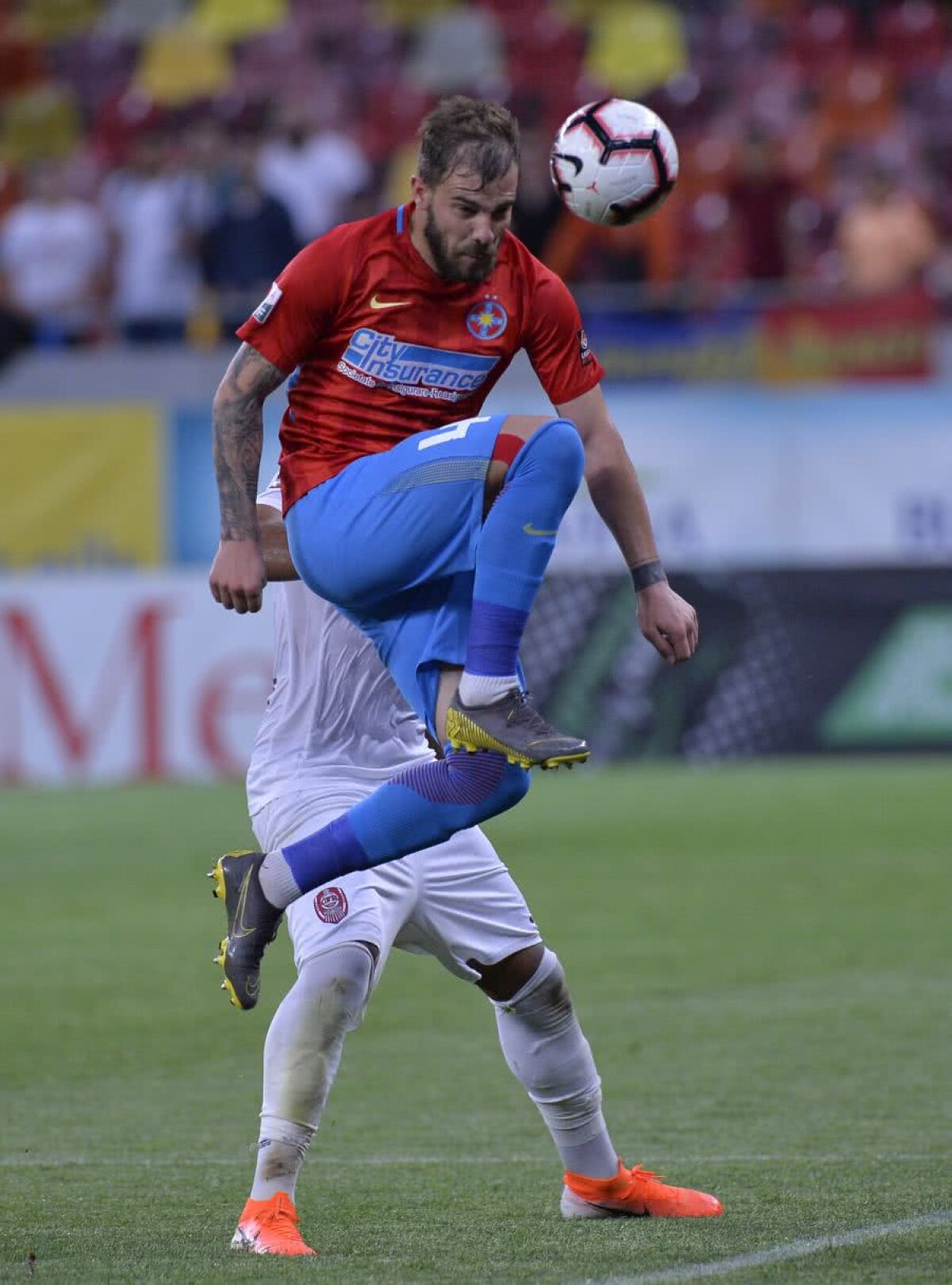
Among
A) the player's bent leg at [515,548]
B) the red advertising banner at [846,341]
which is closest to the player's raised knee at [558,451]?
the player's bent leg at [515,548]

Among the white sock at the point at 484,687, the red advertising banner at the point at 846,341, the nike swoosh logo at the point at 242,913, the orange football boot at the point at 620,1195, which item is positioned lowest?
the red advertising banner at the point at 846,341

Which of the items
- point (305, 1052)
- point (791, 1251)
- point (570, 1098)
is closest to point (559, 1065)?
point (570, 1098)

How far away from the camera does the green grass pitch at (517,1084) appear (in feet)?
Result: 15.2

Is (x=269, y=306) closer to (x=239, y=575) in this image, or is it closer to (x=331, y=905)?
(x=239, y=575)

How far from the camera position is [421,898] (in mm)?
5039

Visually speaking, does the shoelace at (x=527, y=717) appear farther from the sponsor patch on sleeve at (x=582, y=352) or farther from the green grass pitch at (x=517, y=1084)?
the green grass pitch at (x=517, y=1084)

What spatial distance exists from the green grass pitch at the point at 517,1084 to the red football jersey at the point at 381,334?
1652 millimetres

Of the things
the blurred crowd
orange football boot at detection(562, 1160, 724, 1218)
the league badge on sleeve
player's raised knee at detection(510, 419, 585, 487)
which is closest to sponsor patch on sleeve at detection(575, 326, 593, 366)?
the league badge on sleeve

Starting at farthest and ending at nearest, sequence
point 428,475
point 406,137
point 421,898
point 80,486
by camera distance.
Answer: point 406,137 < point 80,486 < point 421,898 < point 428,475

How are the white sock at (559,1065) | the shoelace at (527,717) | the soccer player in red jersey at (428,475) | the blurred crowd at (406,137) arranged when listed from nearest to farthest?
the shoelace at (527,717), the soccer player in red jersey at (428,475), the white sock at (559,1065), the blurred crowd at (406,137)

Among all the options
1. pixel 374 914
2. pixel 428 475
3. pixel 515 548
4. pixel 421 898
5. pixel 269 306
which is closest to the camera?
pixel 515 548

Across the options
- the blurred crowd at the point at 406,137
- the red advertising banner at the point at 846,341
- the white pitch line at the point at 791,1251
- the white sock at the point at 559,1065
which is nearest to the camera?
the white pitch line at the point at 791,1251

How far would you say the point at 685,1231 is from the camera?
15.8 ft

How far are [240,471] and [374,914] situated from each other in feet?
3.25
